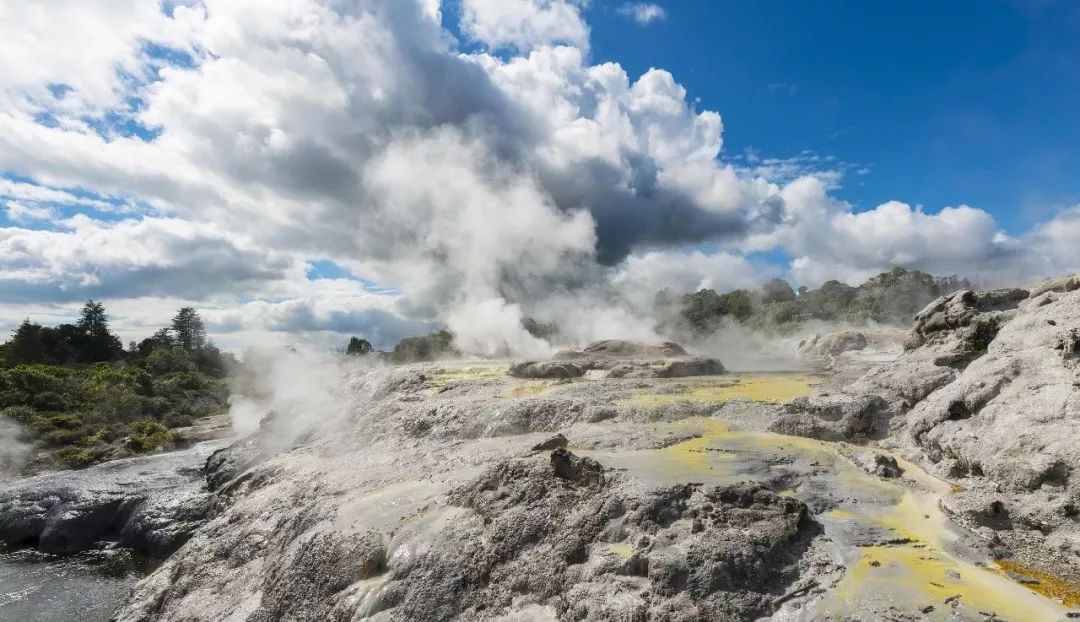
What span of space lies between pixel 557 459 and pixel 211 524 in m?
8.58

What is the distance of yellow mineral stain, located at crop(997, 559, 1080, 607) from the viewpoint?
221 inches

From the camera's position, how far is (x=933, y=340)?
1452cm

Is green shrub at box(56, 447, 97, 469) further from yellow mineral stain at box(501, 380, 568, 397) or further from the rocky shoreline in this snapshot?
yellow mineral stain at box(501, 380, 568, 397)

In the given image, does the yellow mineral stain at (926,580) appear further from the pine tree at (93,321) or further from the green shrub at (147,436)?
the pine tree at (93,321)

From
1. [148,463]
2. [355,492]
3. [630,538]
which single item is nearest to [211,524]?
[355,492]

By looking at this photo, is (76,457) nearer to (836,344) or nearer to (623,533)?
(623,533)

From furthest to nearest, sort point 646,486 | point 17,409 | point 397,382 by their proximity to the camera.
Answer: point 17,409 → point 397,382 → point 646,486

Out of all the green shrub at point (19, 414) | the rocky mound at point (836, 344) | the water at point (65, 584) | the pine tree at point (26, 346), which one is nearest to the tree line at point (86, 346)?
the pine tree at point (26, 346)

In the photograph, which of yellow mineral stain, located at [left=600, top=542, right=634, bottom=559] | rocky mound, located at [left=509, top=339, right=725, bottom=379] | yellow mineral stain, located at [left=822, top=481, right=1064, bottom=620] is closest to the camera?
yellow mineral stain, located at [left=822, top=481, right=1064, bottom=620]

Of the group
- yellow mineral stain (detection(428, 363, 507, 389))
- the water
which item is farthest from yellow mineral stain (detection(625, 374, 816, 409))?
the water

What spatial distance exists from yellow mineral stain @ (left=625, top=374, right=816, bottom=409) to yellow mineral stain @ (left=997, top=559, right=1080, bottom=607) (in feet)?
21.5

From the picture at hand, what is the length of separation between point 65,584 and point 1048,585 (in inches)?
764

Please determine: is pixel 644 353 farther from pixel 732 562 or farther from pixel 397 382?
pixel 732 562

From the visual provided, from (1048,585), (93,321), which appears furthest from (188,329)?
(1048,585)
